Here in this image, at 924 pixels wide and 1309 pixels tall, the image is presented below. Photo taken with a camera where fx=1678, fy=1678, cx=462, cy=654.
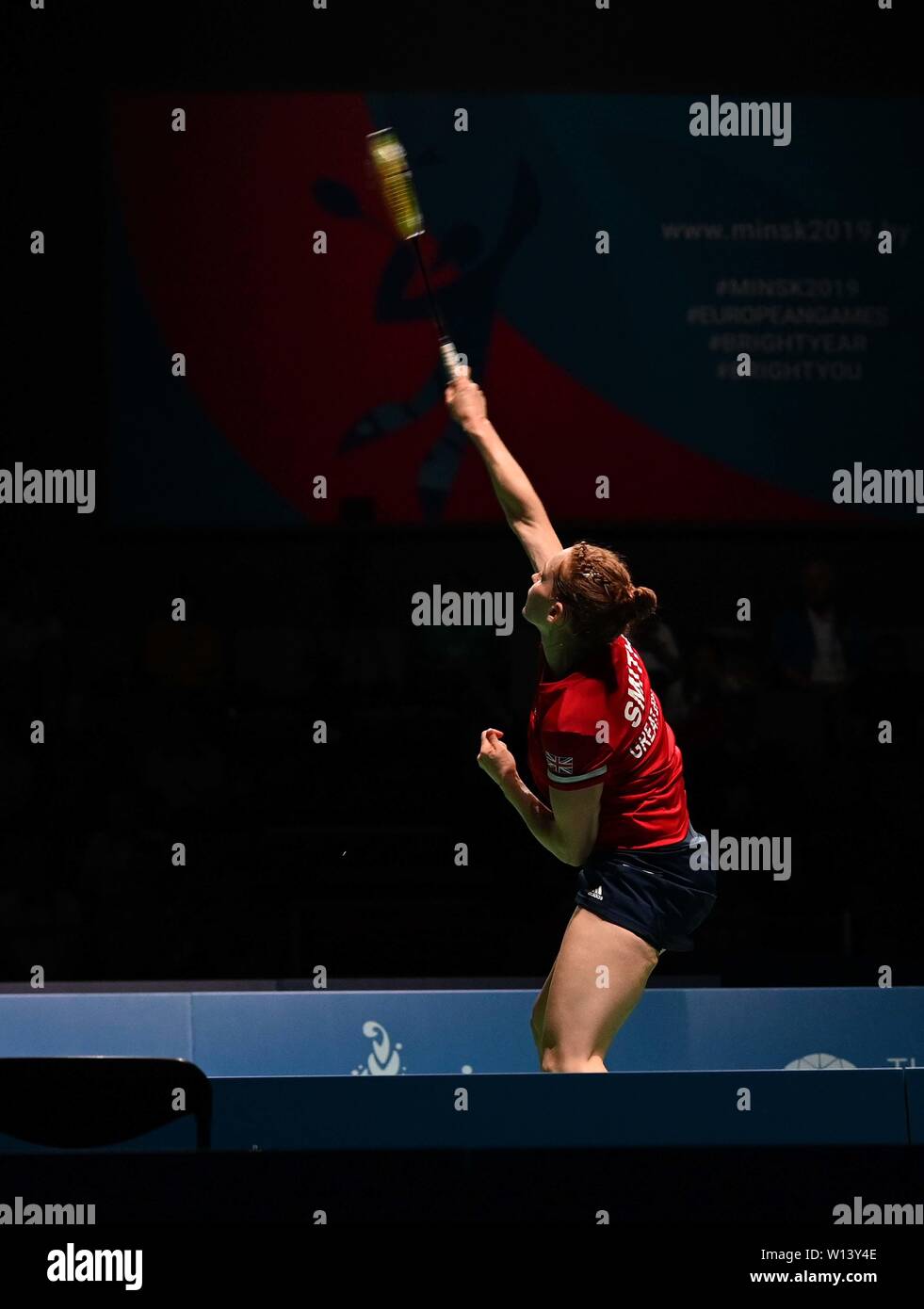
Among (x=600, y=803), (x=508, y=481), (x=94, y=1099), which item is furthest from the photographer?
(x=508, y=481)

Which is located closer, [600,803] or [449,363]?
[600,803]

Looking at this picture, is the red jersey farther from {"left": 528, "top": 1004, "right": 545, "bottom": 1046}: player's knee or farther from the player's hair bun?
{"left": 528, "top": 1004, "right": 545, "bottom": 1046}: player's knee

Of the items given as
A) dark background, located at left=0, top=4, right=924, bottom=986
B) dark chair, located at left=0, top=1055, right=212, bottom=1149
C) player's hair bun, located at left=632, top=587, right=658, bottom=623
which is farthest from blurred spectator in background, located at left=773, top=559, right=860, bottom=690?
dark chair, located at left=0, top=1055, right=212, bottom=1149

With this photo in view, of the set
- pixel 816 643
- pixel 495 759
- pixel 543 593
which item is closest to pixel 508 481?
pixel 543 593

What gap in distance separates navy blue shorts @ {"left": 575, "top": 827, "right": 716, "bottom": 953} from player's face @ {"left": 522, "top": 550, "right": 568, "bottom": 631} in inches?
17.6

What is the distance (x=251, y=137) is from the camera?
6352 millimetres

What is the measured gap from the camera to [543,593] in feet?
9.73

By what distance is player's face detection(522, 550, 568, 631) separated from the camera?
116 inches

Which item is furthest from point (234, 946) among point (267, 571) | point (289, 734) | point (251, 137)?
point (251, 137)

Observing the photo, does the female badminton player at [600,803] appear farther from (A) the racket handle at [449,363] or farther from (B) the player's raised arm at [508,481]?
(A) the racket handle at [449,363]

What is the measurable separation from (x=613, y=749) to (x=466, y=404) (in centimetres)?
78

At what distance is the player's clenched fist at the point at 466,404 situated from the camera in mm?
3262

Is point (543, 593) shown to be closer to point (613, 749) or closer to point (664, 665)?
point (613, 749)
